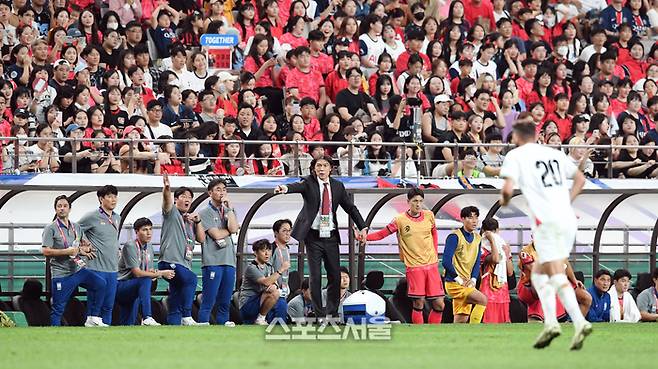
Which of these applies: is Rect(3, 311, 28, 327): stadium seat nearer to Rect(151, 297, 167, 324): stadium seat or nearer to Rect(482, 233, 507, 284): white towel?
Rect(151, 297, 167, 324): stadium seat

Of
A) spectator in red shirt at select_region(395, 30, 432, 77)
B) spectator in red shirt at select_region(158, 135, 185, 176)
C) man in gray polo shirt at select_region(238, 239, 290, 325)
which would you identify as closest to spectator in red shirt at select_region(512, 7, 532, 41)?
spectator in red shirt at select_region(395, 30, 432, 77)

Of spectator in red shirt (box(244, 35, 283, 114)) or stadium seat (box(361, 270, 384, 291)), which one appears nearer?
stadium seat (box(361, 270, 384, 291))

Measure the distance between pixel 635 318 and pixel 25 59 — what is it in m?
10.1

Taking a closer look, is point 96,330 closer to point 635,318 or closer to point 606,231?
point 635,318

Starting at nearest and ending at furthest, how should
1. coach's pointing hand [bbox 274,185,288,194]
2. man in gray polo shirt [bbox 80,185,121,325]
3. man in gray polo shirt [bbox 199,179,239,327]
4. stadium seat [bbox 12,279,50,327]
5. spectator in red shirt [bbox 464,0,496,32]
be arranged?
1. coach's pointing hand [bbox 274,185,288,194]
2. man in gray polo shirt [bbox 80,185,121,325]
3. man in gray polo shirt [bbox 199,179,239,327]
4. stadium seat [bbox 12,279,50,327]
5. spectator in red shirt [bbox 464,0,496,32]

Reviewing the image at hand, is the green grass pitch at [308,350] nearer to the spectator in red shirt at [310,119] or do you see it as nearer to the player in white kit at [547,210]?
the player in white kit at [547,210]

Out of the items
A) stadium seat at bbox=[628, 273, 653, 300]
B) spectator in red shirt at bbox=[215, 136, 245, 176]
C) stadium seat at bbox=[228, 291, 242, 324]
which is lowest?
stadium seat at bbox=[228, 291, 242, 324]

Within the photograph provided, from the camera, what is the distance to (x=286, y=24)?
25.7m

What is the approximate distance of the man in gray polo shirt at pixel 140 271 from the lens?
18.0 metres

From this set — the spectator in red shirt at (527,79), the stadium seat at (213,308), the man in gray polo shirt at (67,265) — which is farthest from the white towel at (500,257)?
the spectator in red shirt at (527,79)

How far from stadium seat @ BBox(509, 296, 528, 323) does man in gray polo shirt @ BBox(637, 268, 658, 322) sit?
1.64 meters

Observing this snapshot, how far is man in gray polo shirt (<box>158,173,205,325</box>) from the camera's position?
1806 centimetres

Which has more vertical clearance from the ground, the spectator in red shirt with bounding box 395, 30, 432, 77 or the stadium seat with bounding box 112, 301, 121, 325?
the spectator in red shirt with bounding box 395, 30, 432, 77

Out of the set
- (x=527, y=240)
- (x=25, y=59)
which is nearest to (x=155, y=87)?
(x=25, y=59)
